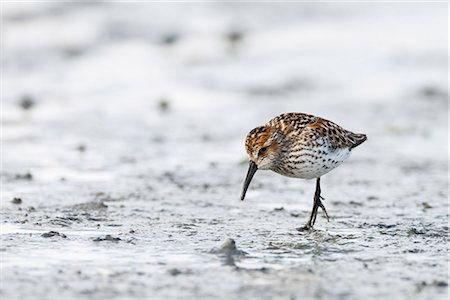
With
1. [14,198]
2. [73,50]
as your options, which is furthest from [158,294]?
[73,50]

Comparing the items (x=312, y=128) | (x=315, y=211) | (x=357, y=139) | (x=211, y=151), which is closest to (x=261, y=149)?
(x=312, y=128)

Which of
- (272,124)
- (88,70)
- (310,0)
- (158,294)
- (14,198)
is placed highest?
(310,0)

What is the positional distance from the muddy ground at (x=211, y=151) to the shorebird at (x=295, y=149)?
1.37 ft

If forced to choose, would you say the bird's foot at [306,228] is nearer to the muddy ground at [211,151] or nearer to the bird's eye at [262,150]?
the muddy ground at [211,151]

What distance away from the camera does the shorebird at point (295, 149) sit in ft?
28.0

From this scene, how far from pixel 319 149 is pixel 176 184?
2.02 meters

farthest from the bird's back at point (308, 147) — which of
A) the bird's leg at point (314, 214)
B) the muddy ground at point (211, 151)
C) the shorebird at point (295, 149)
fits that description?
the muddy ground at point (211, 151)

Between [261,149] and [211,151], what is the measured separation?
10.6 feet

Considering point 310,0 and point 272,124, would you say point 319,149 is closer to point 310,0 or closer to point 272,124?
point 272,124

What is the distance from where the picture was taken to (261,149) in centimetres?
848

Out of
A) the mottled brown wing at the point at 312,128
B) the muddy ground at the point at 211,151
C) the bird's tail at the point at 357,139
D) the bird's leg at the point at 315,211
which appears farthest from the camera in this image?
the bird's tail at the point at 357,139

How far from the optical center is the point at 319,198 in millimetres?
8781

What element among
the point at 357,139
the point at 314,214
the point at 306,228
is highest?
the point at 357,139

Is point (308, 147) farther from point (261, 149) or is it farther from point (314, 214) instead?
point (314, 214)
